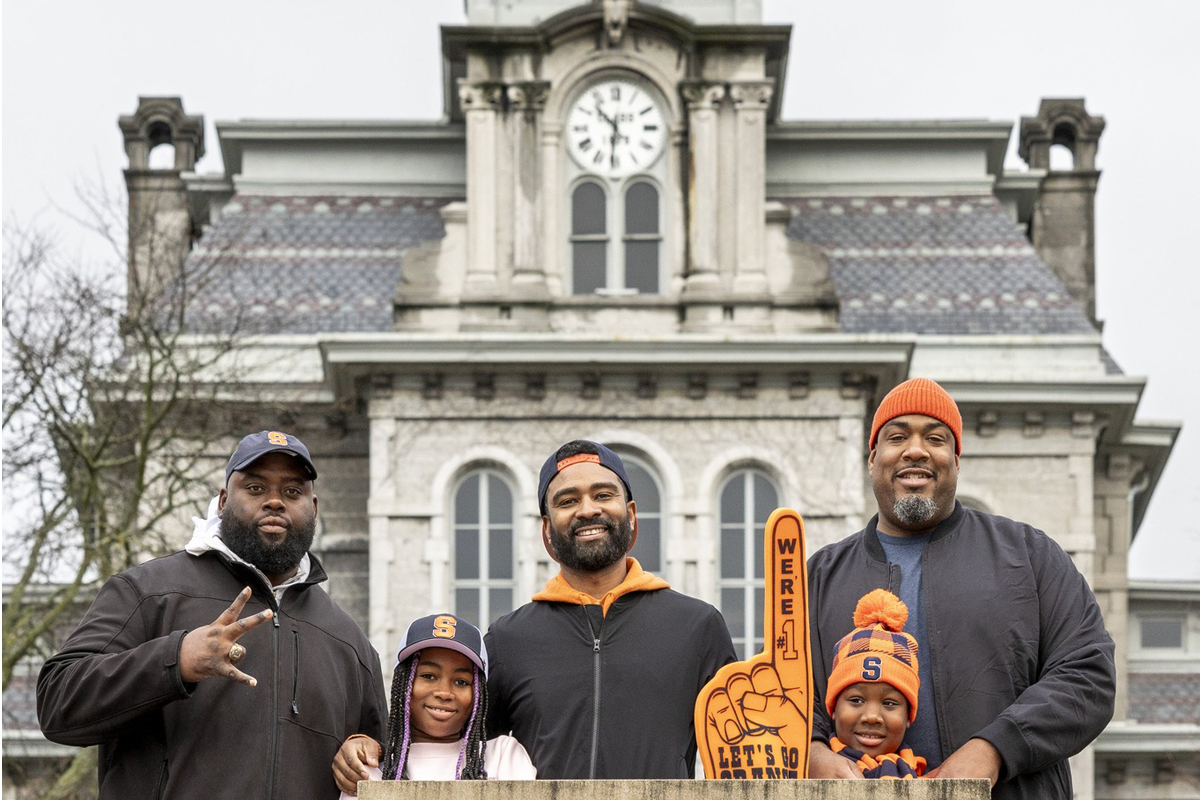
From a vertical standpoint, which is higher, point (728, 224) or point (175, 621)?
point (728, 224)

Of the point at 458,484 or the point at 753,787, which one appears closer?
the point at 753,787

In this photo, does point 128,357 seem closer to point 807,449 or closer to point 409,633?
point 807,449

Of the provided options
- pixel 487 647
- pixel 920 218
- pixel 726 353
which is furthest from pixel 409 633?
pixel 920 218

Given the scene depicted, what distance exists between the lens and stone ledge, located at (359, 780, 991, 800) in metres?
5.86

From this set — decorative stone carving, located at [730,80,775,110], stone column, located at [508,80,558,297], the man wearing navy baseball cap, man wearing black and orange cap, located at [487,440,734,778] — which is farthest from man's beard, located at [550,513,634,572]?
decorative stone carving, located at [730,80,775,110]

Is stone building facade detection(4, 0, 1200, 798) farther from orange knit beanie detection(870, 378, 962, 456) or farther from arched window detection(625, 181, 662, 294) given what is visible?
orange knit beanie detection(870, 378, 962, 456)

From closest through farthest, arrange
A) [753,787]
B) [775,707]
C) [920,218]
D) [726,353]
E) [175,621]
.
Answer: [753,787]
[775,707]
[175,621]
[726,353]
[920,218]

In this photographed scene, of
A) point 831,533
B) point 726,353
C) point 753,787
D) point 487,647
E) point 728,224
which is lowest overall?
point 753,787

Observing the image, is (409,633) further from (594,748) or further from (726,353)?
(726,353)

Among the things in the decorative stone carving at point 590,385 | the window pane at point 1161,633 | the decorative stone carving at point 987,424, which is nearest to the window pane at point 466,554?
the decorative stone carving at point 590,385

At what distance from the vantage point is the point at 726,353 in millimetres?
23234

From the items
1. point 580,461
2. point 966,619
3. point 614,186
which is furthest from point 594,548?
point 614,186

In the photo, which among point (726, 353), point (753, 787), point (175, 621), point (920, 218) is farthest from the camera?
point (920, 218)

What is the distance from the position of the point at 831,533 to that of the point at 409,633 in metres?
16.6
